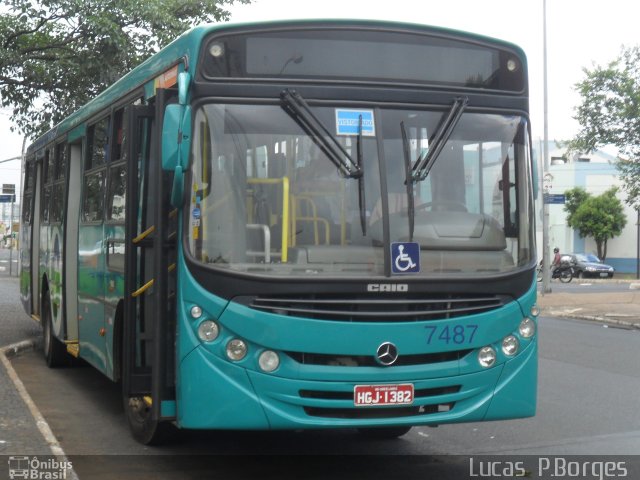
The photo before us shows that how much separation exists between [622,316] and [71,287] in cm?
1394

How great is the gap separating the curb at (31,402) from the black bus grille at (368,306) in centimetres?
180

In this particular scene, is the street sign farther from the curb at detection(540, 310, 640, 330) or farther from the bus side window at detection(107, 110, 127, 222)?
the bus side window at detection(107, 110, 127, 222)

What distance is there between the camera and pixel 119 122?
844cm

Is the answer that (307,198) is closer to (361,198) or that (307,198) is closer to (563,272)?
(361,198)

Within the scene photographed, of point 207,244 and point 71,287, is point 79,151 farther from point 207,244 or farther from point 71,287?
point 207,244

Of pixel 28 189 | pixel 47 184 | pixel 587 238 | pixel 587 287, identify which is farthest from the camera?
pixel 587 238

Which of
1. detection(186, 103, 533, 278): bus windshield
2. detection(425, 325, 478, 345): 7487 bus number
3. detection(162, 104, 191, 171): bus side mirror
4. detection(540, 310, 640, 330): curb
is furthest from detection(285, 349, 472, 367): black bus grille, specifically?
detection(540, 310, 640, 330): curb

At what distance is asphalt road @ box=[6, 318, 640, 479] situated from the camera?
284 inches

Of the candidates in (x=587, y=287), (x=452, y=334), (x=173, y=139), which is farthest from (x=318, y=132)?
(x=587, y=287)

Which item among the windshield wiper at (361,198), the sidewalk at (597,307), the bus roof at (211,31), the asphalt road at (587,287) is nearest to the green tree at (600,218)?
the asphalt road at (587,287)

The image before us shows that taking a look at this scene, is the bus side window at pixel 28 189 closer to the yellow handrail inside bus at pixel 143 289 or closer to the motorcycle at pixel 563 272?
the yellow handrail inside bus at pixel 143 289

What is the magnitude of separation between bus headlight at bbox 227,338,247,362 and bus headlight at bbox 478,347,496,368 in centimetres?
154

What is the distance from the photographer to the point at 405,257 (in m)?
6.23

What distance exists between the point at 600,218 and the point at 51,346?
53.3m
